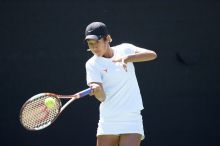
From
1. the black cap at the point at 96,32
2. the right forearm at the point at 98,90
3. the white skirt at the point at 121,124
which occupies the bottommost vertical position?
the white skirt at the point at 121,124

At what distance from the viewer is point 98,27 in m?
4.70

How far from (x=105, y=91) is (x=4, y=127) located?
238 cm

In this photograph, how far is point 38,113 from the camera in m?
4.74

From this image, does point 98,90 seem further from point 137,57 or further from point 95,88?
point 137,57

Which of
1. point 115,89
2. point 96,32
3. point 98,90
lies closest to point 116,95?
point 115,89

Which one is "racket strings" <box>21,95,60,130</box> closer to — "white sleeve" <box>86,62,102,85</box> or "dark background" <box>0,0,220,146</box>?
"white sleeve" <box>86,62,102,85</box>

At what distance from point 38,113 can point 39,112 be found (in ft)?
0.04

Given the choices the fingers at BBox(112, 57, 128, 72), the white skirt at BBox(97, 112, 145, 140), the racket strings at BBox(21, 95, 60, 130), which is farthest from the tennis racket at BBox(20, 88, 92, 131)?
the fingers at BBox(112, 57, 128, 72)

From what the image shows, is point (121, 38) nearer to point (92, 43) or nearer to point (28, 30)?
point (28, 30)

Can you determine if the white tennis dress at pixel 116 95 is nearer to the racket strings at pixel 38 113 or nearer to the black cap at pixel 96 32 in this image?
the black cap at pixel 96 32

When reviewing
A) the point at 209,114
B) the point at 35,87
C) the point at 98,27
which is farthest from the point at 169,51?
the point at 98,27

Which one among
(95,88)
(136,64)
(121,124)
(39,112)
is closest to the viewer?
(95,88)

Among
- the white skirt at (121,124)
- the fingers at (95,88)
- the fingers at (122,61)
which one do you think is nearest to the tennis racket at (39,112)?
the fingers at (95,88)

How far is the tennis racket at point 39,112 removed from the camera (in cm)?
466
